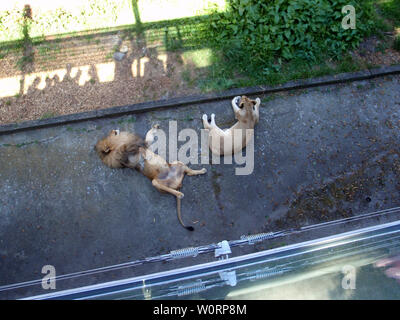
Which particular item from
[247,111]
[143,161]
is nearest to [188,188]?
[143,161]

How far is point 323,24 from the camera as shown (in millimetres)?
5684

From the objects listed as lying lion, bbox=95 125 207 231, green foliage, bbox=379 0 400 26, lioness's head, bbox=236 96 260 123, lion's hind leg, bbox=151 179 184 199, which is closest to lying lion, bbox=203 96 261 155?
lioness's head, bbox=236 96 260 123

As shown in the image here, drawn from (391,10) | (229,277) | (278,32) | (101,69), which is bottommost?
(229,277)

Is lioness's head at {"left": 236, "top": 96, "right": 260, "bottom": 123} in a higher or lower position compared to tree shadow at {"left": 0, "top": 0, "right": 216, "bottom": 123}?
lower

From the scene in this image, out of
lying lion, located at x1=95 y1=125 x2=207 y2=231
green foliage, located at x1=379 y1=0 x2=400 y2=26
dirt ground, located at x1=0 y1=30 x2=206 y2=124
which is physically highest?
green foliage, located at x1=379 y1=0 x2=400 y2=26

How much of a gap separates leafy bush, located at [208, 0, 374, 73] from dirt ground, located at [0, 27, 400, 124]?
59 cm

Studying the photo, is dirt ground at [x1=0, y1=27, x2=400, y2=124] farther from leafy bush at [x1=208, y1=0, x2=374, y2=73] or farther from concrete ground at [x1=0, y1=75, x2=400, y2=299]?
leafy bush at [x1=208, y1=0, x2=374, y2=73]

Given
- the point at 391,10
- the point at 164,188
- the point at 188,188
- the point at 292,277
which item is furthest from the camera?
the point at 391,10

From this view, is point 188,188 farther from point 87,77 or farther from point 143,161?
point 87,77

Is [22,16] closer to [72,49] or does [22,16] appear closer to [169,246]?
[72,49]

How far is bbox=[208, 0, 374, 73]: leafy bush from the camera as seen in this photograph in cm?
557

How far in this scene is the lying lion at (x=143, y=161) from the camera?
462cm

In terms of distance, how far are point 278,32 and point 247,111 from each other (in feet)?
6.00

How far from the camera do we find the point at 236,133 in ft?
15.9
